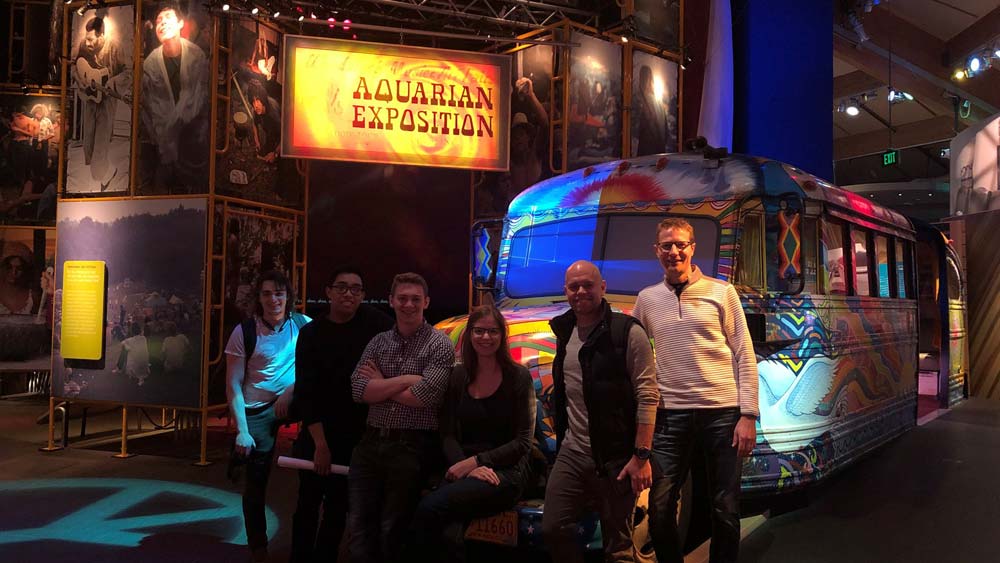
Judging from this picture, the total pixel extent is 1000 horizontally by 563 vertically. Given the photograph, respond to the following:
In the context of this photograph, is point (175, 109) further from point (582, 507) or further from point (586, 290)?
point (582, 507)

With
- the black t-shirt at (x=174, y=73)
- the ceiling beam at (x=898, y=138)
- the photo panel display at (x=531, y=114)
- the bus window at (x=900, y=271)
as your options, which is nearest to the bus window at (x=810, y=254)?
the bus window at (x=900, y=271)

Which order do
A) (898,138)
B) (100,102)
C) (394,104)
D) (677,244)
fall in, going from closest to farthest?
(677,244)
(100,102)
(394,104)
(898,138)

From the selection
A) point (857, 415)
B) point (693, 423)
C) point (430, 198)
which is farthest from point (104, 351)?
point (857, 415)

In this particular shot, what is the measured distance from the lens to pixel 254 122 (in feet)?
30.5

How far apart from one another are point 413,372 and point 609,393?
47.7 inches

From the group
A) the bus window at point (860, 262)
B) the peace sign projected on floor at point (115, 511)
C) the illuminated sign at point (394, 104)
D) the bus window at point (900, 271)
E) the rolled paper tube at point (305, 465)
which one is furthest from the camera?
the illuminated sign at point (394, 104)

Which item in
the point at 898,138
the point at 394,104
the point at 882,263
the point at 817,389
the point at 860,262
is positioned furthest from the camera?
the point at 898,138

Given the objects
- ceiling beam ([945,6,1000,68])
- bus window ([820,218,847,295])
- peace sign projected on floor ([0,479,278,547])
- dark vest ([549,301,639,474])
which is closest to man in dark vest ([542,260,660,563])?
dark vest ([549,301,639,474])

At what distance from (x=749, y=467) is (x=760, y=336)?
2.95ft

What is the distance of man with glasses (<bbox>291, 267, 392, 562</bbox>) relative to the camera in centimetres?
448

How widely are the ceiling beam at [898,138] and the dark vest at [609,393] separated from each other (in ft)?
63.1

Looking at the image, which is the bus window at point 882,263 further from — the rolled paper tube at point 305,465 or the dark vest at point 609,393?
the rolled paper tube at point 305,465

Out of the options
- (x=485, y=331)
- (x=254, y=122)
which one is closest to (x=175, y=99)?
(x=254, y=122)

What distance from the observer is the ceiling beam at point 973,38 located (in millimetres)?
13438
